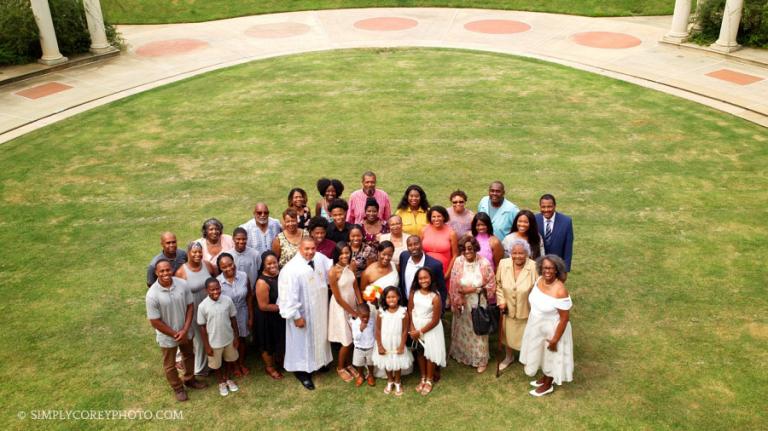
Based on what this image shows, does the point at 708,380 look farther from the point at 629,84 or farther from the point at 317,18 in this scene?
the point at 317,18

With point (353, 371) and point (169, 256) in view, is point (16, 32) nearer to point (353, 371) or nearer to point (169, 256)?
point (169, 256)

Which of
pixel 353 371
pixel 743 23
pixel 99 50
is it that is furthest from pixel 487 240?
pixel 99 50

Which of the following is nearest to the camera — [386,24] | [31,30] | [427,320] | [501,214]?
[427,320]

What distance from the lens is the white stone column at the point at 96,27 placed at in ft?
64.6

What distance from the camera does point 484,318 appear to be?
7664 mm

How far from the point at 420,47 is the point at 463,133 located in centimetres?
663

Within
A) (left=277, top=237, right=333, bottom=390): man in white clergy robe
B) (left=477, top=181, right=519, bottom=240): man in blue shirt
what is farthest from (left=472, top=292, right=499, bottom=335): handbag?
(left=277, top=237, right=333, bottom=390): man in white clergy robe

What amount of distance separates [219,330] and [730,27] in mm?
16423

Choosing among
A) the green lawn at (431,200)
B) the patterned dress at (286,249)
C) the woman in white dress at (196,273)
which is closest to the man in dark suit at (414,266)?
the green lawn at (431,200)

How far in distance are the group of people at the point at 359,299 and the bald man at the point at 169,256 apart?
2 cm

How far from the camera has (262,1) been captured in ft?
83.3

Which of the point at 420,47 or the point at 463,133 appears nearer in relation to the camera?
the point at 463,133

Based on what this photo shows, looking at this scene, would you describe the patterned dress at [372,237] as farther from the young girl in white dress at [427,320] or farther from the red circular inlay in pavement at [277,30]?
the red circular inlay in pavement at [277,30]

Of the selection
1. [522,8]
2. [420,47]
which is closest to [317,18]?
[420,47]
